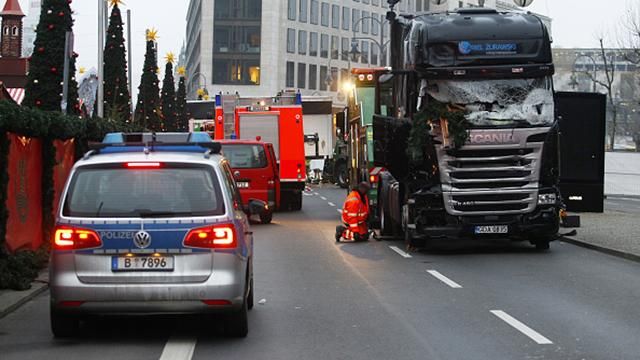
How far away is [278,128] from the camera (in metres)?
30.8

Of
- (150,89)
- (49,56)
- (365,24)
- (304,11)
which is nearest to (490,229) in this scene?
(49,56)

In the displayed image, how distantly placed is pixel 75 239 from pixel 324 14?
10439 cm

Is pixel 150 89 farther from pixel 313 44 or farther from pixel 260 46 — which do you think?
pixel 313 44

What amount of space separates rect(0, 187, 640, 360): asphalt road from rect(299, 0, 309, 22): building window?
92.6 metres

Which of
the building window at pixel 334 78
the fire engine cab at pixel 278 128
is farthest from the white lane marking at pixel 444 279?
the building window at pixel 334 78

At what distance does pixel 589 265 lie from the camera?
1580 cm

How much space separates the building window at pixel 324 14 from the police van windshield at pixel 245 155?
86714 millimetres

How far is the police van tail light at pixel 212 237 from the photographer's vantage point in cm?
847

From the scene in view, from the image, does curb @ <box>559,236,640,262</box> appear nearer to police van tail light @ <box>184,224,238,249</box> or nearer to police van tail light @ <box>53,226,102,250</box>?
police van tail light @ <box>184,224,238,249</box>

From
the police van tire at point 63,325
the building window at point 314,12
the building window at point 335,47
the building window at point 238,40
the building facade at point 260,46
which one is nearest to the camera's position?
the police van tire at point 63,325

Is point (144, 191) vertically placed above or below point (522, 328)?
above

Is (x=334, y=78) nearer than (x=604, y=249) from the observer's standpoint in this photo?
No

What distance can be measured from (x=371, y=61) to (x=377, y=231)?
96968 mm

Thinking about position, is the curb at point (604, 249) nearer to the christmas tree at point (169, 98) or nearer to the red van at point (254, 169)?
the red van at point (254, 169)
